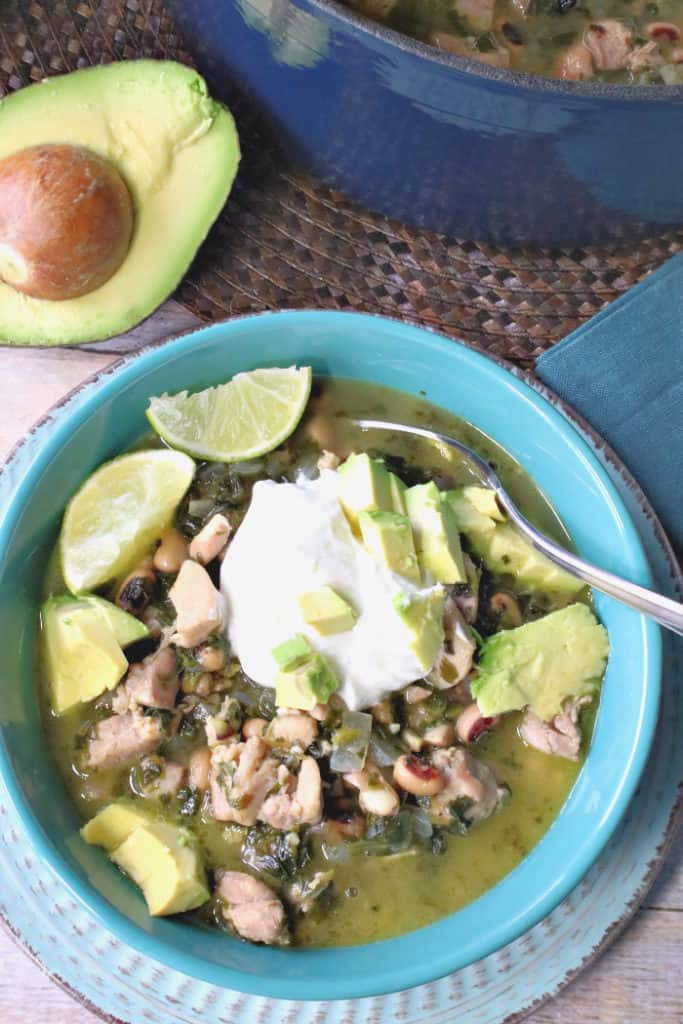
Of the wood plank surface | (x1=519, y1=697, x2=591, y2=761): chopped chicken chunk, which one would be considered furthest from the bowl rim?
the wood plank surface

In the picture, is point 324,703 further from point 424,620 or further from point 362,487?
point 362,487

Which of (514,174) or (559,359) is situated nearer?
(514,174)

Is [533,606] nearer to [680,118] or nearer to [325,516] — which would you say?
[325,516]

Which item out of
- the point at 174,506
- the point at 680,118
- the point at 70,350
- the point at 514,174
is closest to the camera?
the point at 680,118

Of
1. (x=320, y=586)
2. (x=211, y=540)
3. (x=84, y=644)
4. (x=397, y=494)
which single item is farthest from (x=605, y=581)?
(x=84, y=644)

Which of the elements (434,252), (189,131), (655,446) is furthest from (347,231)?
(655,446)

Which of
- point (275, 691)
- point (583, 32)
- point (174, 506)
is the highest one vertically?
point (583, 32)

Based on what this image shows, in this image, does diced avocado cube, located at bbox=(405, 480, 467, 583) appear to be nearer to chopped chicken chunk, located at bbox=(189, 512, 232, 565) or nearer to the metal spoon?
the metal spoon

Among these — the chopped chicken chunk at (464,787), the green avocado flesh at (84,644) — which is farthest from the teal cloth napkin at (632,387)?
the green avocado flesh at (84,644)

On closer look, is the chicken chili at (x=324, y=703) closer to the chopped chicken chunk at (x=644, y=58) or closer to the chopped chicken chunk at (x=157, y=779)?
the chopped chicken chunk at (x=157, y=779)
